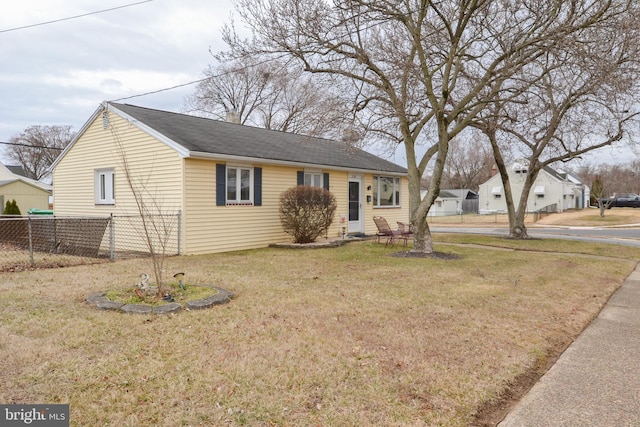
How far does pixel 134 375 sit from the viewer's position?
11.0 ft

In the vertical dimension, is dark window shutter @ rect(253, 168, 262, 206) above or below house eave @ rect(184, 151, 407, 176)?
below

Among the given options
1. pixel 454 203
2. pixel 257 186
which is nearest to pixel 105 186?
pixel 257 186

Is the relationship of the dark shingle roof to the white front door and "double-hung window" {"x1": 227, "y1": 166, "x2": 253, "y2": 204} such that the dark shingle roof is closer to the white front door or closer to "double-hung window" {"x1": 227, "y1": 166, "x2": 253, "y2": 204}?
"double-hung window" {"x1": 227, "y1": 166, "x2": 253, "y2": 204}

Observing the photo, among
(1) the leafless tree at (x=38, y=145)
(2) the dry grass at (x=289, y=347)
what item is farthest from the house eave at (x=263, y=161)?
(1) the leafless tree at (x=38, y=145)

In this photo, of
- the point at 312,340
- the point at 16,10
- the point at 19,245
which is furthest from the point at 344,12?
the point at 19,245

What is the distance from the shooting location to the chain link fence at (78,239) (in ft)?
31.8

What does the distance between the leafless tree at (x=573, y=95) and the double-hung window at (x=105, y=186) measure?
1085 cm

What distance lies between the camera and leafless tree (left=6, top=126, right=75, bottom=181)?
45.5 metres

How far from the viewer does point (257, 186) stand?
12.5m

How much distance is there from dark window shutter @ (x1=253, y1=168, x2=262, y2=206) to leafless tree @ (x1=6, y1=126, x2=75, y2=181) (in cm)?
4070

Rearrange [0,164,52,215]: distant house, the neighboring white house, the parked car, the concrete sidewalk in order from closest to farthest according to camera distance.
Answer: the concrete sidewalk < [0,164,52,215]: distant house < the neighboring white house < the parked car

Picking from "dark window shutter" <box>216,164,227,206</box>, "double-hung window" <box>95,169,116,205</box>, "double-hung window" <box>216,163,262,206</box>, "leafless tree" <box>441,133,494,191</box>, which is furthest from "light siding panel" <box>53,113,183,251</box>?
"leafless tree" <box>441,133,494,191</box>

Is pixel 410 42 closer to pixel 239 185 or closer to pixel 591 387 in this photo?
pixel 239 185

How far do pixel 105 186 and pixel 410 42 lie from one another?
9.90m
